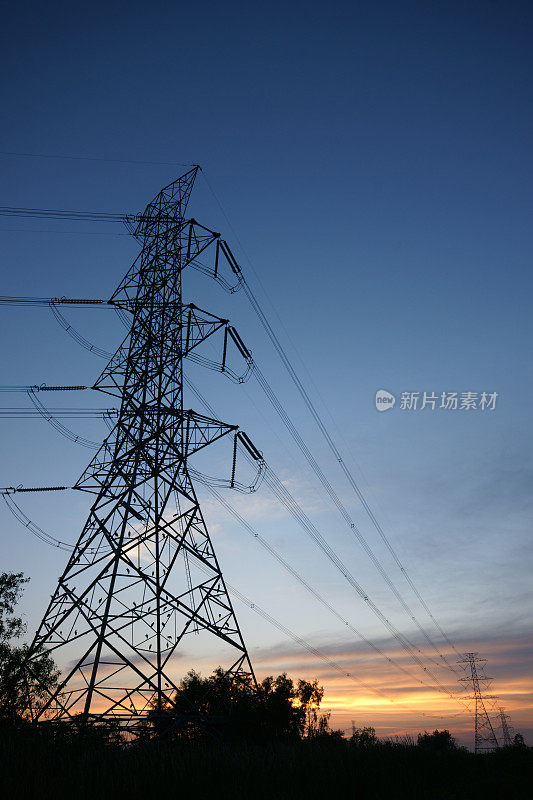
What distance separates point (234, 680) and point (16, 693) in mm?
8331

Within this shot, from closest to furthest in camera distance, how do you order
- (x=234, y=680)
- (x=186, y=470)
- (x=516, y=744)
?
(x=234, y=680) → (x=186, y=470) → (x=516, y=744)

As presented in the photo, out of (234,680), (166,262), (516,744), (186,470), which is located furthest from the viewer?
(516,744)

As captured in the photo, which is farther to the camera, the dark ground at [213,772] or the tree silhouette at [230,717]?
the tree silhouette at [230,717]

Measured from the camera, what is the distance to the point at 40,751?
588 inches

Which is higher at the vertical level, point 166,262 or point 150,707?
point 166,262

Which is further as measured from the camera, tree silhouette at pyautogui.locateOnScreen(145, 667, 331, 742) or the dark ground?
tree silhouette at pyautogui.locateOnScreen(145, 667, 331, 742)

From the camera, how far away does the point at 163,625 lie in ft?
71.0

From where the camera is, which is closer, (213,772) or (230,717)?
(213,772)

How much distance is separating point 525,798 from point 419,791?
28.6 feet

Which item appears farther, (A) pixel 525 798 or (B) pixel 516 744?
(B) pixel 516 744

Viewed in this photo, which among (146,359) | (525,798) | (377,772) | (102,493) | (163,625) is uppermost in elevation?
(146,359)

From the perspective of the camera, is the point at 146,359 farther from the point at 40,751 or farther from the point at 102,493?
the point at 40,751

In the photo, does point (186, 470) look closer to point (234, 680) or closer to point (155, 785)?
point (234, 680)

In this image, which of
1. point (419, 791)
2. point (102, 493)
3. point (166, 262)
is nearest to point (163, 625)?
point (102, 493)
